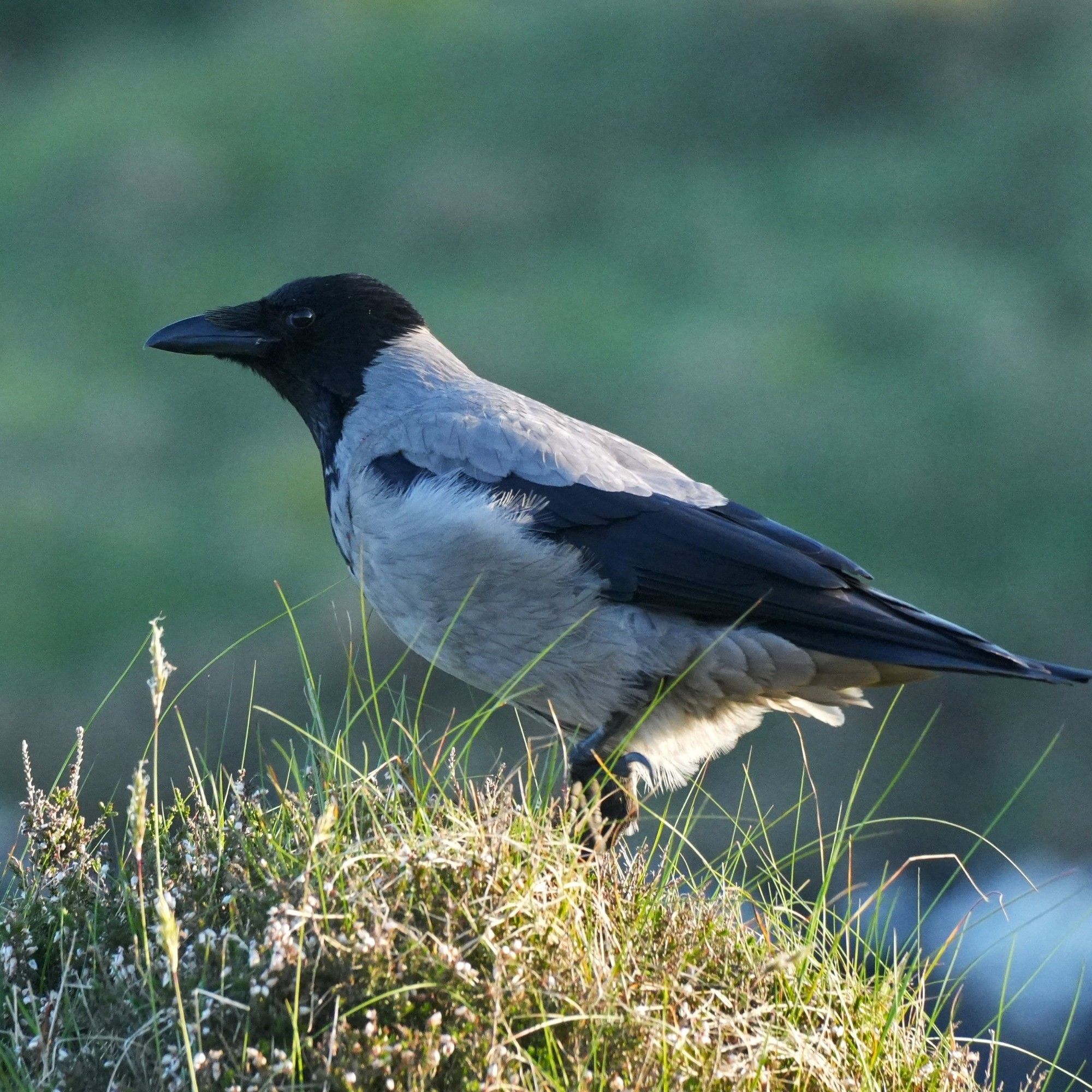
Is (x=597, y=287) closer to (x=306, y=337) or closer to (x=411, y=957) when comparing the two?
(x=306, y=337)

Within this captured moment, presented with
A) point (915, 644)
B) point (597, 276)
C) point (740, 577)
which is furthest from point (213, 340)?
point (597, 276)

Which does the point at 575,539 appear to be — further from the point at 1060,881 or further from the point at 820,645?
the point at 1060,881

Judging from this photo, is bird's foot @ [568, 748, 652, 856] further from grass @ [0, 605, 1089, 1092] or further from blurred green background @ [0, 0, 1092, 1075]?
blurred green background @ [0, 0, 1092, 1075]

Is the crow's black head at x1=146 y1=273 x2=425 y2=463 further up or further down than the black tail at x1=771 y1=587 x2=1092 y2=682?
further up

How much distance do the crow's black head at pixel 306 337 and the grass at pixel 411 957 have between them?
1.71 metres

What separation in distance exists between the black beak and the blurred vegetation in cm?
454

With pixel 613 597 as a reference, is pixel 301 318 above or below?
above

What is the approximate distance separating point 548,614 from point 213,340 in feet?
5.49

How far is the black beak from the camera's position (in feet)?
16.1

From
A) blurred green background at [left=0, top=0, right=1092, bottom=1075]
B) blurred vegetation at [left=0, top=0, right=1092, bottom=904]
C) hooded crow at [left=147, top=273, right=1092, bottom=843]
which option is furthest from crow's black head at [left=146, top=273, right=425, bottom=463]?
blurred vegetation at [left=0, top=0, right=1092, bottom=904]

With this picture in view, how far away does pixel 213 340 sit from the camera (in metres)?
4.92

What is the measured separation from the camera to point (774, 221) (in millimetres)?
17531

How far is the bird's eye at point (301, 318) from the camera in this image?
4.93 m

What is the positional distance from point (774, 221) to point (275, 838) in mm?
15467
